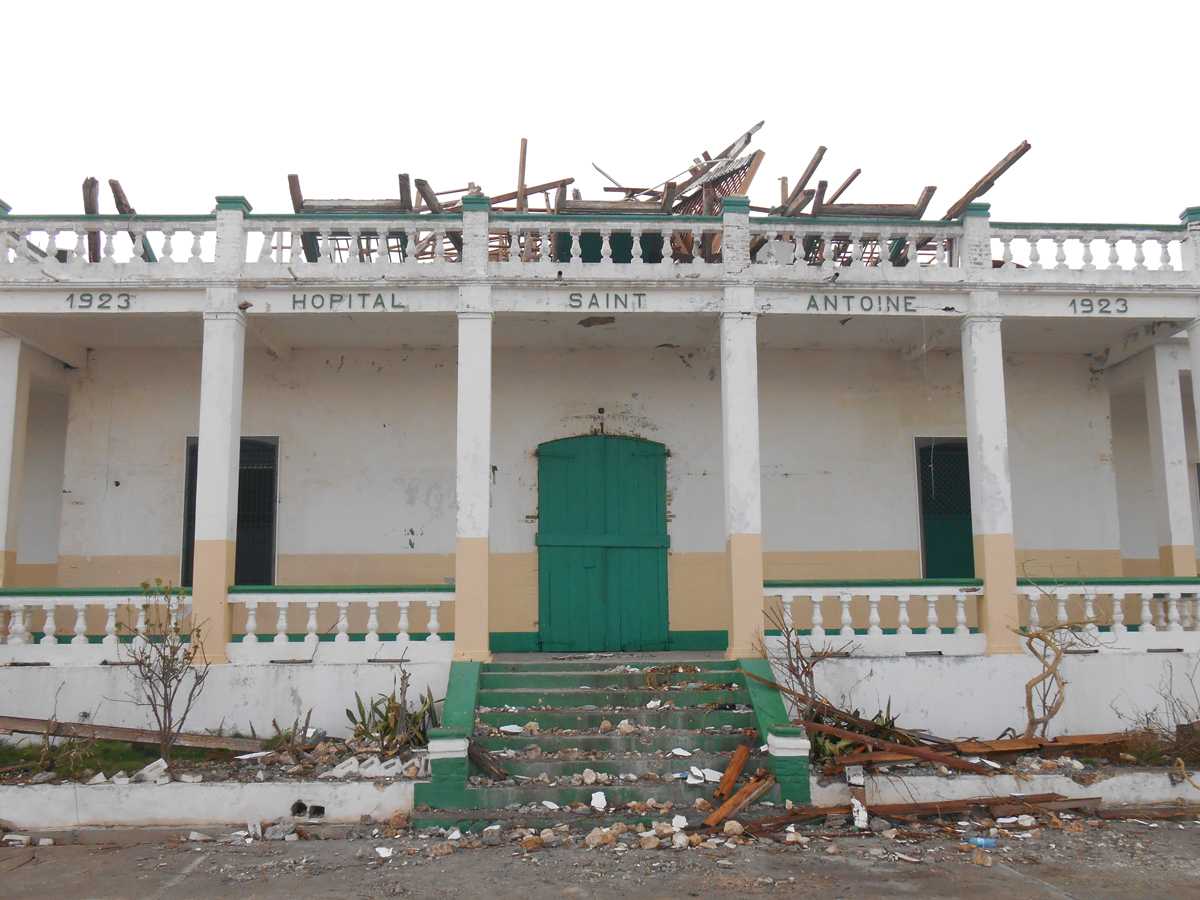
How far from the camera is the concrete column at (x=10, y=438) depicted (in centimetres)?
1013

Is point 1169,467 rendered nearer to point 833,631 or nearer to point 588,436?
point 833,631

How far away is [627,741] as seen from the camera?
27.4 ft

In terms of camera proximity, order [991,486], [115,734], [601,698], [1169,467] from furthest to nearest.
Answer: [1169,467], [991,486], [601,698], [115,734]

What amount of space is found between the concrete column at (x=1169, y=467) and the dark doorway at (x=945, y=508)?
2.12 metres

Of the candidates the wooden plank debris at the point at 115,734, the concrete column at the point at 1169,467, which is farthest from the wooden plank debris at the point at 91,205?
the concrete column at the point at 1169,467

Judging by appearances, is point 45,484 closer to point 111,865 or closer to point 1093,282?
point 111,865

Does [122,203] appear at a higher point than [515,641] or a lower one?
higher

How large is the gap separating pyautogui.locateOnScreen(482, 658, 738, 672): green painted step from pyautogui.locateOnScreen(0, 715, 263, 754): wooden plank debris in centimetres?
241

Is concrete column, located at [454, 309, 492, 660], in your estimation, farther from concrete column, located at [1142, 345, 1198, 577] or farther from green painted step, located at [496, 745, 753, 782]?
concrete column, located at [1142, 345, 1198, 577]

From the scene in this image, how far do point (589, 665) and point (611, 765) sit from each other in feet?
5.99

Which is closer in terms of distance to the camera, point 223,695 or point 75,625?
point 223,695

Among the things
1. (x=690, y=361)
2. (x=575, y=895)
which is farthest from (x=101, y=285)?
(x=575, y=895)

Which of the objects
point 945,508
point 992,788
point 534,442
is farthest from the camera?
point 945,508

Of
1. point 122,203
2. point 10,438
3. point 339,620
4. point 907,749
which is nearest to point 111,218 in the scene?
point 122,203
